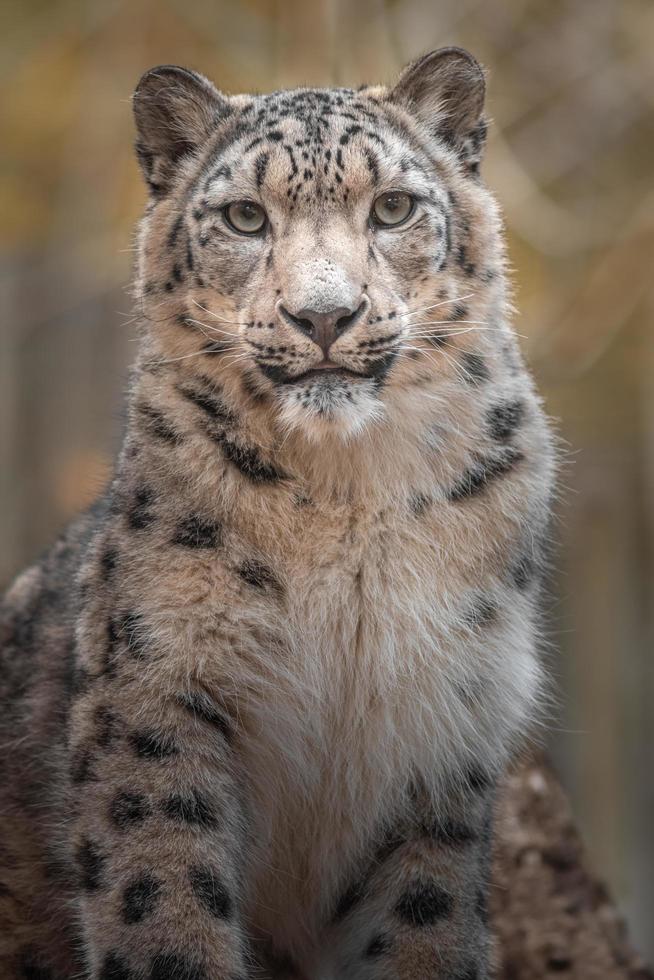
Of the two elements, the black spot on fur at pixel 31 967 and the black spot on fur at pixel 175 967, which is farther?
the black spot on fur at pixel 31 967

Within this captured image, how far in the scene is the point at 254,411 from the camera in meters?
3.71

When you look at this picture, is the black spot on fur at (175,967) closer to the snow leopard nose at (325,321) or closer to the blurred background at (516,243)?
the snow leopard nose at (325,321)

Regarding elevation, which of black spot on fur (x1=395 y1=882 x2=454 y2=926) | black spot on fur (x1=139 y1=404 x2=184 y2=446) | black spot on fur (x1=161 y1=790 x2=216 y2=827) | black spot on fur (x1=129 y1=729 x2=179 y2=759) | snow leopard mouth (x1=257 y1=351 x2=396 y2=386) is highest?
snow leopard mouth (x1=257 y1=351 x2=396 y2=386)

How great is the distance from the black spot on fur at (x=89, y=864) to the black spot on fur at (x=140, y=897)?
10cm

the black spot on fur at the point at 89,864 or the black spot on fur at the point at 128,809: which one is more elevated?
the black spot on fur at the point at 128,809

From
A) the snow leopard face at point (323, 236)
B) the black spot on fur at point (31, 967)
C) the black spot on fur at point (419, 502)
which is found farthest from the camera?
the black spot on fur at point (31, 967)

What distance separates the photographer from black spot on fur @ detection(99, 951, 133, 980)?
136 inches

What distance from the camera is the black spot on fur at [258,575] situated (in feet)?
11.8

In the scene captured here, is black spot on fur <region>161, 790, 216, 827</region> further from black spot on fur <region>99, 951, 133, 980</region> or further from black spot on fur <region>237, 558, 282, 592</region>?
black spot on fur <region>237, 558, 282, 592</region>

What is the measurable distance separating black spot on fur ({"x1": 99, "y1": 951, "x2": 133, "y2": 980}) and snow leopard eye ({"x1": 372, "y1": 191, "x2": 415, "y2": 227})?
6.62 feet

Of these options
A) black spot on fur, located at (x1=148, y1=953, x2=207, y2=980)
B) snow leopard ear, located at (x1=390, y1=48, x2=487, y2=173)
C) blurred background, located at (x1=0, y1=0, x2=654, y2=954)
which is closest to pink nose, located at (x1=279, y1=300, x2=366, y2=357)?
snow leopard ear, located at (x1=390, y1=48, x2=487, y2=173)

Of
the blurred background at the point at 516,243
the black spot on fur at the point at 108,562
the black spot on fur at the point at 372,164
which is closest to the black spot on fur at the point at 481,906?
the black spot on fur at the point at 108,562

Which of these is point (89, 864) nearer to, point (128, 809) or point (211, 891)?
point (128, 809)

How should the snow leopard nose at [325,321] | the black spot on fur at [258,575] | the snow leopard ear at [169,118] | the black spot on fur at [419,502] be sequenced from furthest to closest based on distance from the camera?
1. the snow leopard ear at [169,118]
2. the black spot on fur at [419,502]
3. the black spot on fur at [258,575]
4. the snow leopard nose at [325,321]
